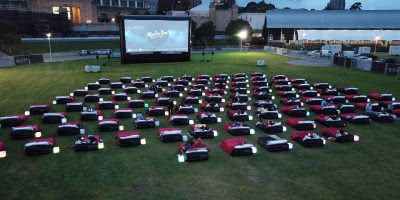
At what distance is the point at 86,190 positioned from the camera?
54.3 ft

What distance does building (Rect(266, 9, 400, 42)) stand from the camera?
350ft

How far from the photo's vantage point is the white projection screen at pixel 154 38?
6094 centimetres

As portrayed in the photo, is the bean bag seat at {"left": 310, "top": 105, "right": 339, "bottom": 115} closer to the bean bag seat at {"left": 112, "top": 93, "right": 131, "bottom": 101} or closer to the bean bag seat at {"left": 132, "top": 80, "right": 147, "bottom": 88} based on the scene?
the bean bag seat at {"left": 112, "top": 93, "right": 131, "bottom": 101}

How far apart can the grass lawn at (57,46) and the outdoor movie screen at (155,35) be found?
29597 millimetres

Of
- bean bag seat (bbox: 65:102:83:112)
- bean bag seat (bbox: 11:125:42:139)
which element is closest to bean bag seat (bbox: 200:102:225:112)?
bean bag seat (bbox: 65:102:83:112)

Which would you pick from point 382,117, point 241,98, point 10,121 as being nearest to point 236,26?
point 241,98

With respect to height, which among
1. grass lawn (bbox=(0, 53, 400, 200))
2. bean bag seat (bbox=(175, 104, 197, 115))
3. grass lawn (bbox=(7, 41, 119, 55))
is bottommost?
grass lawn (bbox=(0, 53, 400, 200))

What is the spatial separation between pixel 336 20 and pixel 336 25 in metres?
1.76

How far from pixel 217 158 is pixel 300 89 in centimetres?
2307

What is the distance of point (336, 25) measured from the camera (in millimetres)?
107750

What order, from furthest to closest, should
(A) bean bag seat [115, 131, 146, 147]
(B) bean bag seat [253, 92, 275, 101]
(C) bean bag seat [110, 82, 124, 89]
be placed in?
(C) bean bag seat [110, 82, 124, 89] < (B) bean bag seat [253, 92, 275, 101] < (A) bean bag seat [115, 131, 146, 147]

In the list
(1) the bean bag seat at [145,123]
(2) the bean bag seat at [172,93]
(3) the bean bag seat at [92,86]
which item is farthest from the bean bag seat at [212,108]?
(3) the bean bag seat at [92,86]

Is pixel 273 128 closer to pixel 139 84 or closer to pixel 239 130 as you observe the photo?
pixel 239 130

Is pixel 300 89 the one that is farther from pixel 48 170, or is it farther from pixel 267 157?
pixel 48 170
